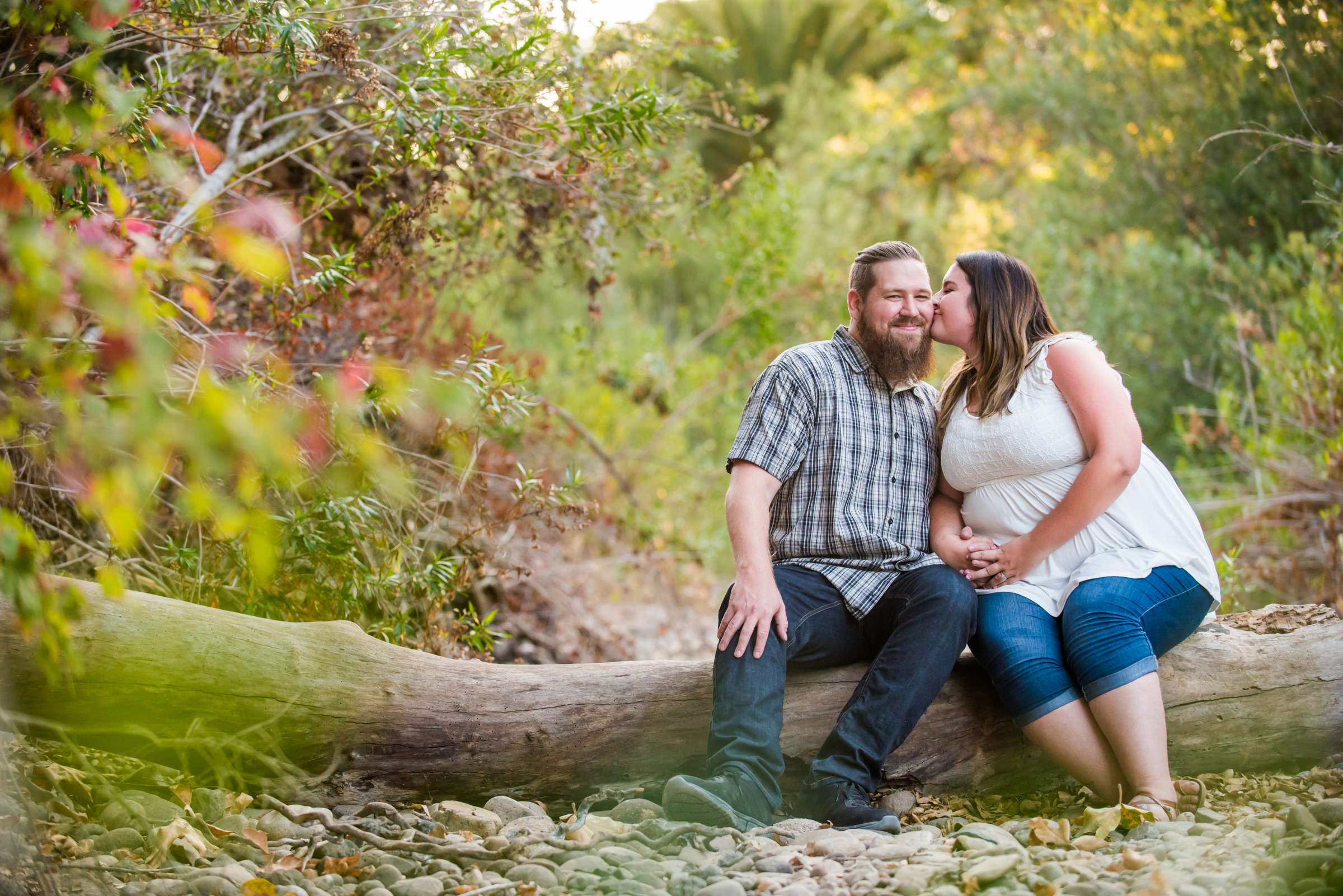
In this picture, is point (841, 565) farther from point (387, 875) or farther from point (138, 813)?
point (138, 813)

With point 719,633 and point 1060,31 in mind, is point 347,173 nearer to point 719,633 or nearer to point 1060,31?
point 719,633

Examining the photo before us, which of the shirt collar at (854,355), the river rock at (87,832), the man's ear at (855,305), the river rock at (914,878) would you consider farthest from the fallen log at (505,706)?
the man's ear at (855,305)

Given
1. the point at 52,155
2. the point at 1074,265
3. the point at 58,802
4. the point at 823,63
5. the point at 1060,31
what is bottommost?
the point at 58,802

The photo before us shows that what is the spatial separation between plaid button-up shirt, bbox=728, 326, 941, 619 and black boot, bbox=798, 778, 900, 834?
22.1 inches

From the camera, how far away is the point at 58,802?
2695mm

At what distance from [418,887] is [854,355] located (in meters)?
2.17

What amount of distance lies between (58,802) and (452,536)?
7.16 feet

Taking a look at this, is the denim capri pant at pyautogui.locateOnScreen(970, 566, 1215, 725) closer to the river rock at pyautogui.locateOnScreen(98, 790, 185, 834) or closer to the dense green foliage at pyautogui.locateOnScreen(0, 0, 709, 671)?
the dense green foliage at pyautogui.locateOnScreen(0, 0, 709, 671)

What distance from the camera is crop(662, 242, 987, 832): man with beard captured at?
2.93 metres

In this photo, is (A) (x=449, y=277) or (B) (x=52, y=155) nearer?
(B) (x=52, y=155)

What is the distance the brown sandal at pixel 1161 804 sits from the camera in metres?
2.81

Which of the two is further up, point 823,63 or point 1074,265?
point 823,63

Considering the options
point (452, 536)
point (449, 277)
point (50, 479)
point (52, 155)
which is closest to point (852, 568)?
point (452, 536)

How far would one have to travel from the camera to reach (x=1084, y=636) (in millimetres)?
3010
